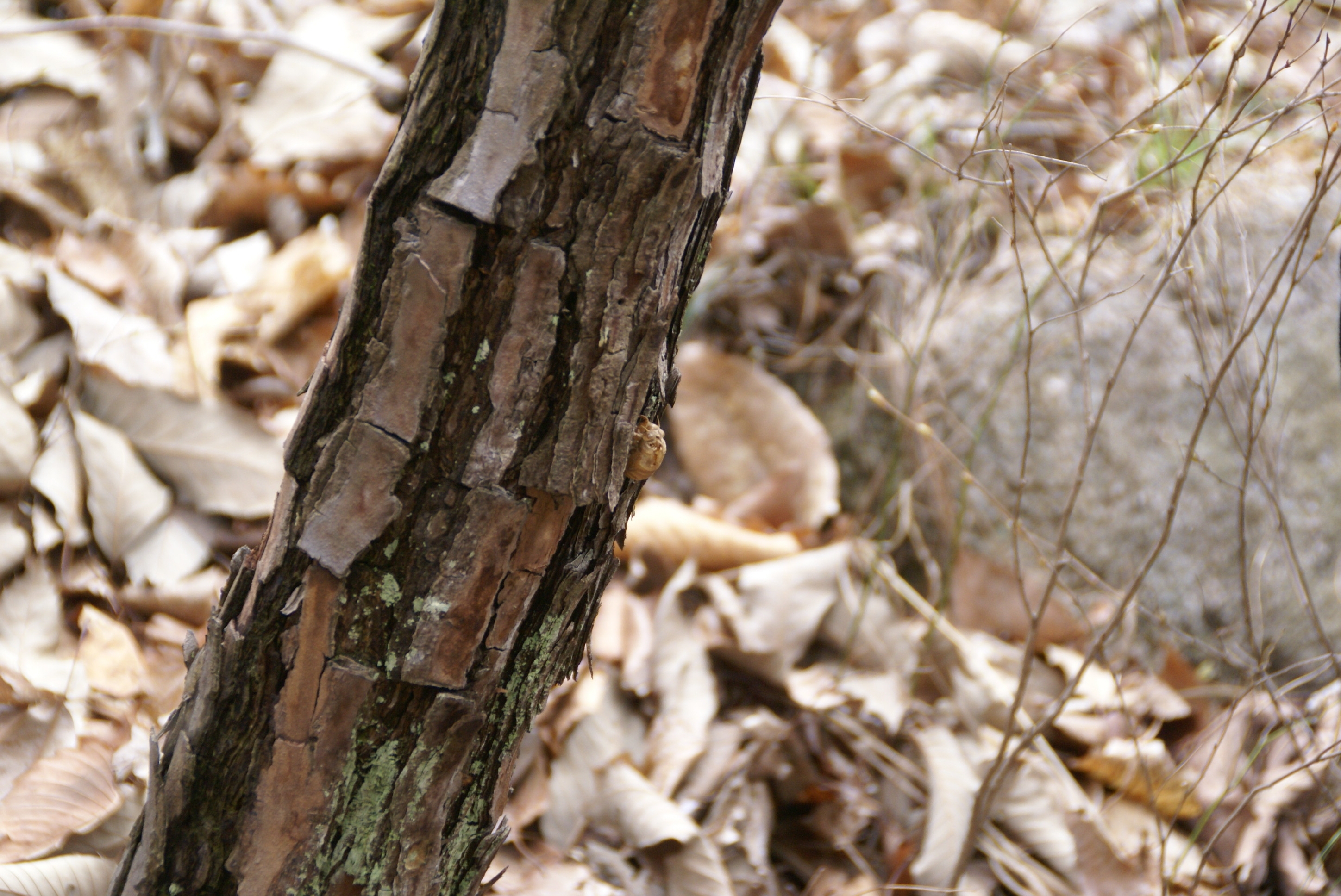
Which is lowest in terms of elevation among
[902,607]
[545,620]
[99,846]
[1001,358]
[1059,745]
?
[99,846]

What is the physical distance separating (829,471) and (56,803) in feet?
4.57

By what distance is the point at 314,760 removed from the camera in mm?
824

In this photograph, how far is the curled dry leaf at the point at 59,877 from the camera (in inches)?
38.6

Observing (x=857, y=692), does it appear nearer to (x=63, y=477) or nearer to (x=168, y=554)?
(x=168, y=554)

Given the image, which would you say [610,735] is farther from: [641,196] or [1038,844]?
[641,196]

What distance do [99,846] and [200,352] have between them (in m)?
0.90

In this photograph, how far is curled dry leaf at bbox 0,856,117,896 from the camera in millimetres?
980

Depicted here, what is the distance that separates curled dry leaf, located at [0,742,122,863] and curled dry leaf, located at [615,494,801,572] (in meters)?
0.89

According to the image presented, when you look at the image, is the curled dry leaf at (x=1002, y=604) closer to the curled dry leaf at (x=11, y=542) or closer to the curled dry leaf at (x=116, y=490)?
the curled dry leaf at (x=116, y=490)

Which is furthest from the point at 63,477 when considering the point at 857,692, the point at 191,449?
the point at 857,692

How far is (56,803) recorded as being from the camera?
112cm

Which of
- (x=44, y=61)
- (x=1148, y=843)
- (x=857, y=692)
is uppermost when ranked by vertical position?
(x=44, y=61)

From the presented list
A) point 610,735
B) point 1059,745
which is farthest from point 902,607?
point 610,735

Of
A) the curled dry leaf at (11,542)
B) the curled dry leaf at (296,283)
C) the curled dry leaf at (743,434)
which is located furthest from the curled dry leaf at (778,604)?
the curled dry leaf at (11,542)
